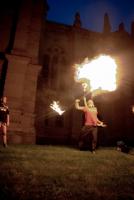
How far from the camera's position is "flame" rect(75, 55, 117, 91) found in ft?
38.1

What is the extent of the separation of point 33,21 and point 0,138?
844 cm

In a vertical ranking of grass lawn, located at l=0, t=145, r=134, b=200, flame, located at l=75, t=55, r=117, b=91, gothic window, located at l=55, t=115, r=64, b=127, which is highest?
flame, located at l=75, t=55, r=117, b=91

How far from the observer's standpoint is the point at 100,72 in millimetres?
11875

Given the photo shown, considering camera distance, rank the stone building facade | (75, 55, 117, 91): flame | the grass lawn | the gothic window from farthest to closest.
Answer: the gothic window < the stone building facade < (75, 55, 117, 91): flame < the grass lawn

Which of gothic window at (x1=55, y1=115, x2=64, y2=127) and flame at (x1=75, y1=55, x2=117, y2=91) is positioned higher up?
flame at (x1=75, y1=55, x2=117, y2=91)

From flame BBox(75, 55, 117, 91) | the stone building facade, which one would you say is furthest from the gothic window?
flame BBox(75, 55, 117, 91)

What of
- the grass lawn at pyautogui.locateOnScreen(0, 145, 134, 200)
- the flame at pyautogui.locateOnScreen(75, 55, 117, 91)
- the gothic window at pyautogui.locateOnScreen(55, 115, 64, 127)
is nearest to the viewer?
the grass lawn at pyautogui.locateOnScreen(0, 145, 134, 200)

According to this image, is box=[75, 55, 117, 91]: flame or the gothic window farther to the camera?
the gothic window

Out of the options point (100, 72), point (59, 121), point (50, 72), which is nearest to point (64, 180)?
point (100, 72)

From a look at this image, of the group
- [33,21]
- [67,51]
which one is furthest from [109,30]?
Answer: [33,21]

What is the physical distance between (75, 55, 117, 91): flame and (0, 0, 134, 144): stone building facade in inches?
125

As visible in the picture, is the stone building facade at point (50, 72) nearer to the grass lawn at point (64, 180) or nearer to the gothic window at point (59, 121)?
the gothic window at point (59, 121)

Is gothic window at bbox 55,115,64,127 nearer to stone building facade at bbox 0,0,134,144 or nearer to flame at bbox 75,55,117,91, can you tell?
stone building facade at bbox 0,0,134,144

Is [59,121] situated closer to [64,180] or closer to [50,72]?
[50,72]
